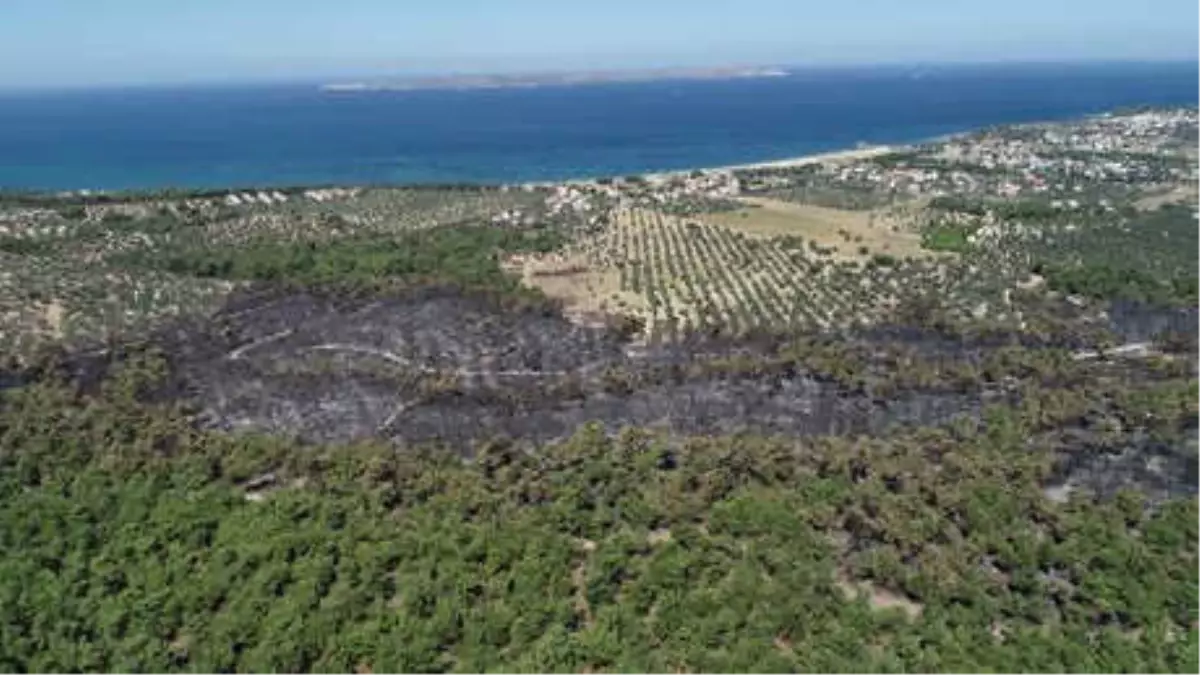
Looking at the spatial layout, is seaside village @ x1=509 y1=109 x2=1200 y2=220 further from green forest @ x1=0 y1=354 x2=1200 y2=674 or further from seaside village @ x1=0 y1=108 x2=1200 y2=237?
green forest @ x1=0 y1=354 x2=1200 y2=674

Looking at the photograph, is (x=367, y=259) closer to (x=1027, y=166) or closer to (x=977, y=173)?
(x=977, y=173)

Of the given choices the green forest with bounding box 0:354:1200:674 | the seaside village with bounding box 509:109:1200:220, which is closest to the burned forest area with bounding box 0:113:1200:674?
the green forest with bounding box 0:354:1200:674

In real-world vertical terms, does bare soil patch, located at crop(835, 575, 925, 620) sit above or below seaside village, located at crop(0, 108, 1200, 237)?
below

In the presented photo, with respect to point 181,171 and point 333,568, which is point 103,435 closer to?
point 333,568

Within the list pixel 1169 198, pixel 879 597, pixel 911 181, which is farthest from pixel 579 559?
pixel 911 181

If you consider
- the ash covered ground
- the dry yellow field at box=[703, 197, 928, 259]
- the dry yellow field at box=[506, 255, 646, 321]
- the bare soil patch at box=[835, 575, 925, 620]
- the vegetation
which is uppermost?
the dry yellow field at box=[703, 197, 928, 259]

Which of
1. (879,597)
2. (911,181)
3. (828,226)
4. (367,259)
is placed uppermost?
(911,181)
